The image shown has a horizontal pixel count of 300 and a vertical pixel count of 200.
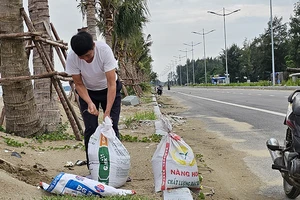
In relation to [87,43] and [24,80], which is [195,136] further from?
[87,43]

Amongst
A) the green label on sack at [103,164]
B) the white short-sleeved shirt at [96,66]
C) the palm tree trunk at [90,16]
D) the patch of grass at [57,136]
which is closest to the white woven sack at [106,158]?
the green label on sack at [103,164]

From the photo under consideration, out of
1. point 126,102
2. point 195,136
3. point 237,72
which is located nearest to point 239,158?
point 195,136

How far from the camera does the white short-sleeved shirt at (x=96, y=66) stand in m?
4.69

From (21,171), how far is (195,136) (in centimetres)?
585

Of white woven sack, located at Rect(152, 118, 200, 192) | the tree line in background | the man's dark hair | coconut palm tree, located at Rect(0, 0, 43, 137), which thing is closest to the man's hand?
the man's dark hair

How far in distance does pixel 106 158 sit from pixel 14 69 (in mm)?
3341

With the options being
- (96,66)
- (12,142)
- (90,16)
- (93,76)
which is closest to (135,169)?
(93,76)

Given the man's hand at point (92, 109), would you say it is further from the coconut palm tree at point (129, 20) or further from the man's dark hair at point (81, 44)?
the coconut palm tree at point (129, 20)

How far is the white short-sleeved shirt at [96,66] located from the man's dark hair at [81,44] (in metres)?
0.20

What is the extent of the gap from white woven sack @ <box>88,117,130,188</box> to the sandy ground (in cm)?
28

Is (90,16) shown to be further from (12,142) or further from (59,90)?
(12,142)

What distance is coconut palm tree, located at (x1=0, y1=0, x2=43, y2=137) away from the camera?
7.09 m

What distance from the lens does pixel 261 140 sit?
8.87 m

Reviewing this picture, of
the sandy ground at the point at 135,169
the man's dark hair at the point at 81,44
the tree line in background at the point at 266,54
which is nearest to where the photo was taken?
the sandy ground at the point at 135,169
